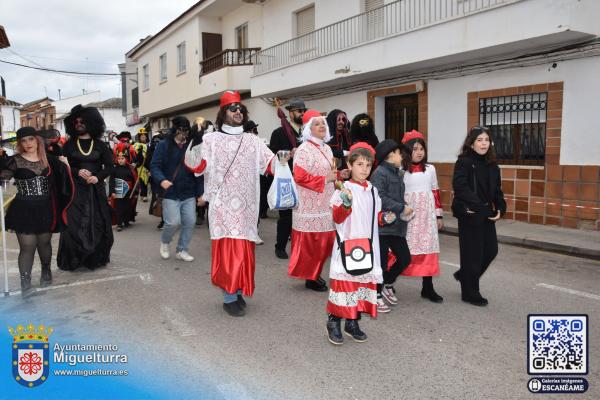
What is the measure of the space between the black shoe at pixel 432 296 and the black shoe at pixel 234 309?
1.79 metres

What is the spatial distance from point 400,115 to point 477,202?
30.2ft

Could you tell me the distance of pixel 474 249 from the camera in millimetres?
4957

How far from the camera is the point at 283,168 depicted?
4.93 meters

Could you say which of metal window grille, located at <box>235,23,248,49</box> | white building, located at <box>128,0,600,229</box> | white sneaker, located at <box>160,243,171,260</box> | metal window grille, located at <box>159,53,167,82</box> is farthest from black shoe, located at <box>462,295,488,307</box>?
metal window grille, located at <box>159,53,167,82</box>

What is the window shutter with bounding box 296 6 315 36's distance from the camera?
16750 mm

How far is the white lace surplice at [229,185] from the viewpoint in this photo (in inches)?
188

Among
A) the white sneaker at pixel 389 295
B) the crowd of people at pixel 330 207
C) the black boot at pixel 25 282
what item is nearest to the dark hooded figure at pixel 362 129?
the crowd of people at pixel 330 207

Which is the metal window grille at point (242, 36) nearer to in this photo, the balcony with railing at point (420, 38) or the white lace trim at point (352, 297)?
the balcony with railing at point (420, 38)

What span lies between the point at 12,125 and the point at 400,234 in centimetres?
7301

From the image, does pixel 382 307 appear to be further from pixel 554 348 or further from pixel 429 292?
pixel 554 348

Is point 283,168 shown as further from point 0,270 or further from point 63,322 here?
point 0,270

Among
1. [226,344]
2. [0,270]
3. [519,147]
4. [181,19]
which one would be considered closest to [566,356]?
[226,344]

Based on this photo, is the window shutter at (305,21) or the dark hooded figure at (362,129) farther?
the window shutter at (305,21)

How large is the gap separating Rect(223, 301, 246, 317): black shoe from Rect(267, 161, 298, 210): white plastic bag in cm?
95
